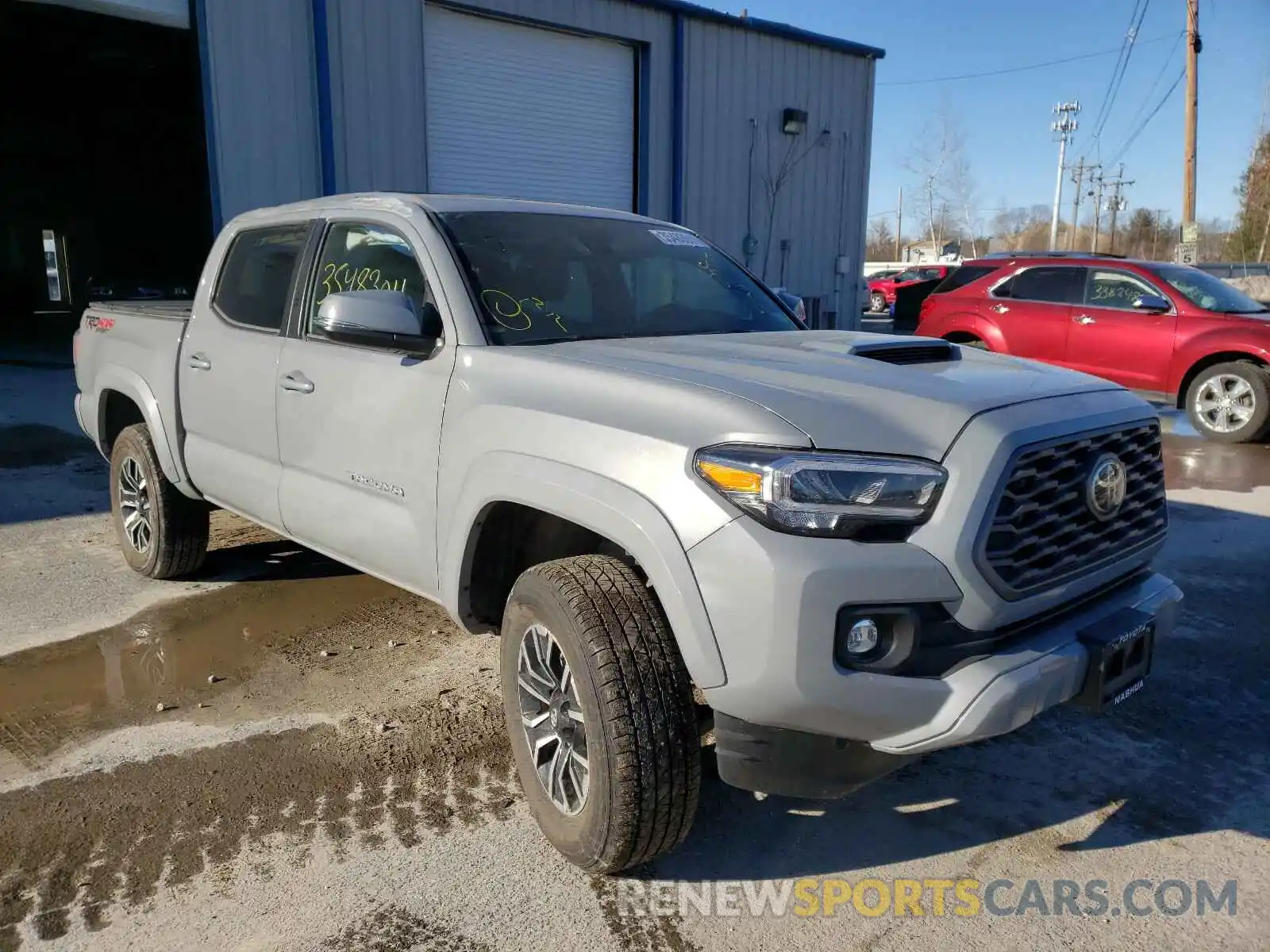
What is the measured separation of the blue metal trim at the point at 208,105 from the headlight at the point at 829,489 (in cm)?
996

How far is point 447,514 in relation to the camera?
313cm

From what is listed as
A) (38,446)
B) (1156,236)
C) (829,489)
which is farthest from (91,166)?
(1156,236)

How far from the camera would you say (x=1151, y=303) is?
9906mm

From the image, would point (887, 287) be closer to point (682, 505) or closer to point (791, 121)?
point (791, 121)

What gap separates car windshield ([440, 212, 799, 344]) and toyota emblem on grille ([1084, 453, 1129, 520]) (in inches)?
59.6

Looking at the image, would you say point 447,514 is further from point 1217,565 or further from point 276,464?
point 1217,565

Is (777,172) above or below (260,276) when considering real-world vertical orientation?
above

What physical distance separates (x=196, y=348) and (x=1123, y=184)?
79135 millimetres

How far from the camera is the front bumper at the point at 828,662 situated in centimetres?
221

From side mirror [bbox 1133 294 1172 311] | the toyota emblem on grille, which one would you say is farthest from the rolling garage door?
the toyota emblem on grille

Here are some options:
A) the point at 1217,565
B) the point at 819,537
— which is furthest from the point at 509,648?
the point at 1217,565

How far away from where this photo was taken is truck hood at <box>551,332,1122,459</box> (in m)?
2.42

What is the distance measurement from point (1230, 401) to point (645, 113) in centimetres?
879

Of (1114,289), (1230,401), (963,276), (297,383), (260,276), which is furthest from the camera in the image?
(963,276)
